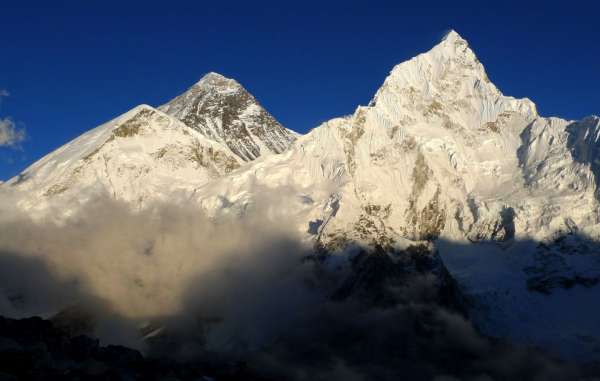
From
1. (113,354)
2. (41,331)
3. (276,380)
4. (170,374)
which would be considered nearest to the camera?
→ (170,374)

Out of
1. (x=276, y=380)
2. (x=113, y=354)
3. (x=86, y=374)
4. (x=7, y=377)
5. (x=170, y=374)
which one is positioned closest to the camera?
(x=7, y=377)

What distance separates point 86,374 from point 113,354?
99.0 feet

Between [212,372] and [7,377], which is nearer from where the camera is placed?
[7,377]

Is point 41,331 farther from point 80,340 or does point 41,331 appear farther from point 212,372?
point 212,372

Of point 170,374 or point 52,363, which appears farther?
point 170,374

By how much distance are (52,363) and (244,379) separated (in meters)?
47.9

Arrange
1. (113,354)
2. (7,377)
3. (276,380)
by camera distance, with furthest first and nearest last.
A: 1. (276,380)
2. (113,354)
3. (7,377)

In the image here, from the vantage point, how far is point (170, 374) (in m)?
119

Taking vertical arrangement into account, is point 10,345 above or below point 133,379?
above

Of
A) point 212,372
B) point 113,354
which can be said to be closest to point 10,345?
point 113,354

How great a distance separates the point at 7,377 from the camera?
9519 centimetres

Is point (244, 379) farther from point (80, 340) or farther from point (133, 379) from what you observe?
point (133, 379)

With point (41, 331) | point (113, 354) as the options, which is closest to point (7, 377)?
point (113, 354)

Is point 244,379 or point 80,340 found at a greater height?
point 80,340
